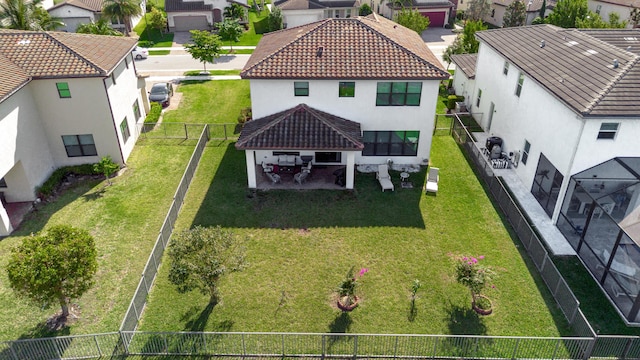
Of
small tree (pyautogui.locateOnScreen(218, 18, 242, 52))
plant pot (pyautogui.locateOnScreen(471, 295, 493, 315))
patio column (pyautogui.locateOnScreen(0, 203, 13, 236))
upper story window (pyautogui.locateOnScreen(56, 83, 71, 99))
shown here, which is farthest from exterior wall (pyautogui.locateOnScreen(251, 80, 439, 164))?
small tree (pyautogui.locateOnScreen(218, 18, 242, 52))

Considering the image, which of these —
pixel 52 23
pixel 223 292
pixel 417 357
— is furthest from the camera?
pixel 52 23

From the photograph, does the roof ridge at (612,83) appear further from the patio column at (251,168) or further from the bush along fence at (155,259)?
the bush along fence at (155,259)

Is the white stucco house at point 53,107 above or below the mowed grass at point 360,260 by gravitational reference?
above

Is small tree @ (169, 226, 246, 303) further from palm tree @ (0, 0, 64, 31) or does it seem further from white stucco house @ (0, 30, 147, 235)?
palm tree @ (0, 0, 64, 31)

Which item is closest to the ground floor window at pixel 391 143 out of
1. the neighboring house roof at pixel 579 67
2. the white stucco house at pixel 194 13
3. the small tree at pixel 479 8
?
the neighboring house roof at pixel 579 67

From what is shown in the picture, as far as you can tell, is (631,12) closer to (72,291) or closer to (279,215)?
(279,215)

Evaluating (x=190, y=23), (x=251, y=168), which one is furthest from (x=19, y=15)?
(x=190, y=23)

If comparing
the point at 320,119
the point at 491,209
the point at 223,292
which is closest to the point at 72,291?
the point at 223,292

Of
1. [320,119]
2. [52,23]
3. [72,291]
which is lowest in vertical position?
[72,291]
